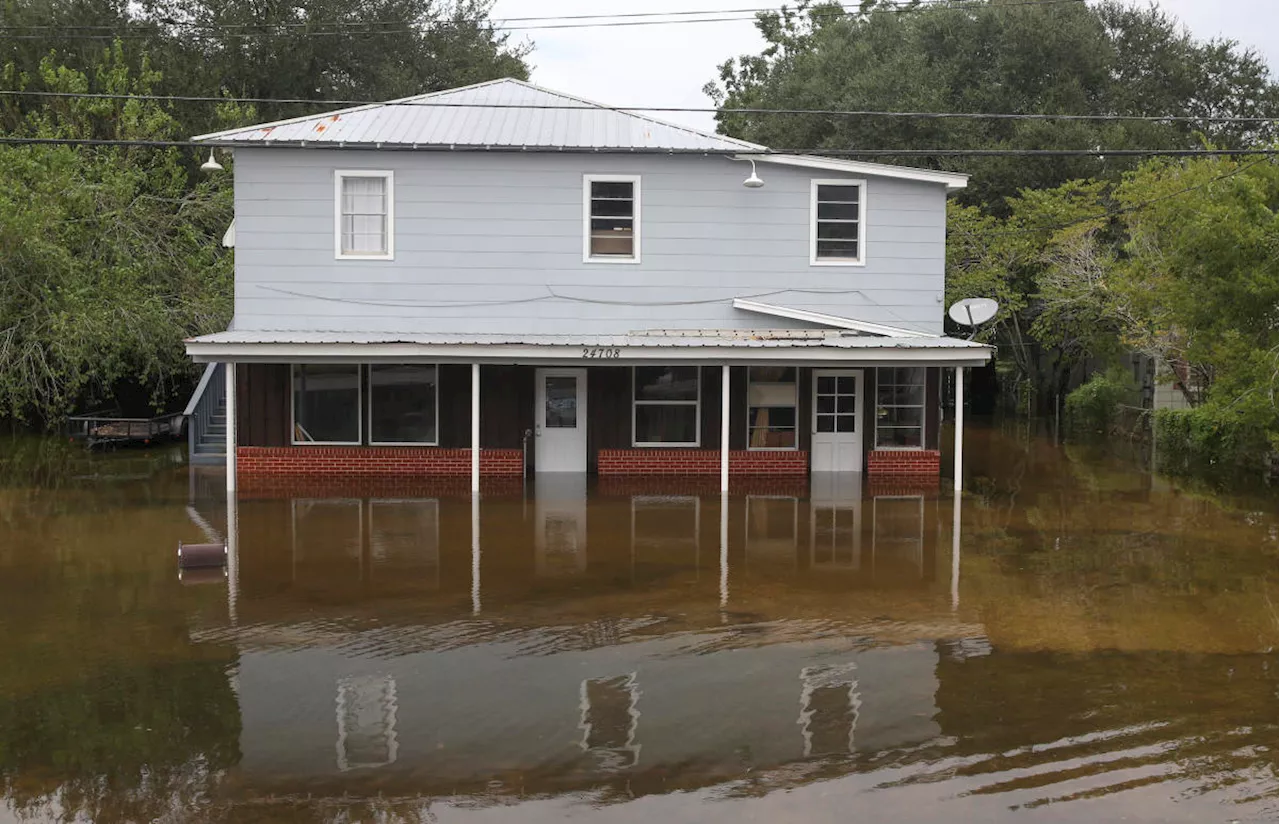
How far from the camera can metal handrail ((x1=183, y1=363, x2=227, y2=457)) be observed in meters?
21.4

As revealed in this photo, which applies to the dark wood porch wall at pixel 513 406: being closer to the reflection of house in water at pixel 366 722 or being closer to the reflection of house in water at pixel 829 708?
the reflection of house in water at pixel 829 708

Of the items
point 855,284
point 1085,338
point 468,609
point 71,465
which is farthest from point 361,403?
point 1085,338

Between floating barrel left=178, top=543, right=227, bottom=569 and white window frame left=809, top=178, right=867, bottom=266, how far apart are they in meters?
11.1

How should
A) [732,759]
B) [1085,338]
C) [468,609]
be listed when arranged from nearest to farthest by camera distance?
[732,759]
[468,609]
[1085,338]

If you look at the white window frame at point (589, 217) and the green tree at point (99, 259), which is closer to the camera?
the white window frame at point (589, 217)

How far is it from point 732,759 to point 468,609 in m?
4.20

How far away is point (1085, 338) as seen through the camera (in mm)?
30219

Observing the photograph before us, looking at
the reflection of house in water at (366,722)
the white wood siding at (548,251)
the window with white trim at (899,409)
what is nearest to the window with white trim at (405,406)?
the white wood siding at (548,251)

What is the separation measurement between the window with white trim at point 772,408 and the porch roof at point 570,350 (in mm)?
1688

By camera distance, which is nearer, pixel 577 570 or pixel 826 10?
pixel 577 570

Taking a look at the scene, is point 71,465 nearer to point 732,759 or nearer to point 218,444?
point 218,444

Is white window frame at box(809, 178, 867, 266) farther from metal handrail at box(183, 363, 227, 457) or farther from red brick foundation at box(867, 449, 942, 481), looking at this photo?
metal handrail at box(183, 363, 227, 457)

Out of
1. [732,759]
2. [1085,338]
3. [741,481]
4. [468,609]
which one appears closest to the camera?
[732,759]

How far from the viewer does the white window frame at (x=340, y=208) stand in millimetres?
19453
